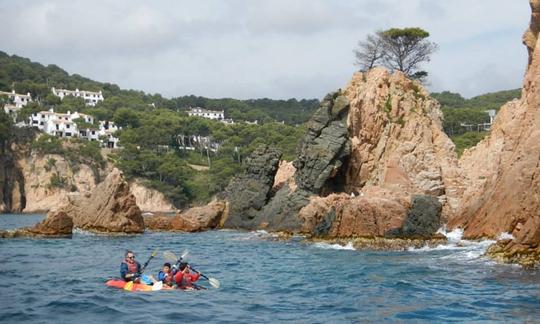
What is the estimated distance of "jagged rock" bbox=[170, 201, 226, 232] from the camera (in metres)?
56.6

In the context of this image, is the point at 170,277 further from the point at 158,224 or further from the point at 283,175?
the point at 283,175

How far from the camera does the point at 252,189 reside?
192 feet

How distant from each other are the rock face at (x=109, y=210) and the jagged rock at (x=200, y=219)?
227 inches

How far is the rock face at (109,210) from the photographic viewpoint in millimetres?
49250

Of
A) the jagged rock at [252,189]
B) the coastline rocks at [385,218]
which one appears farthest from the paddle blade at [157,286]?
the jagged rock at [252,189]

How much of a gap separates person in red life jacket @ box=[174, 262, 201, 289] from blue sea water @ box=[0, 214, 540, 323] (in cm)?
94

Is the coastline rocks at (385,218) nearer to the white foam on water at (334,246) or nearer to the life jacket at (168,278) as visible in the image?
the white foam on water at (334,246)

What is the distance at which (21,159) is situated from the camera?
4624 inches

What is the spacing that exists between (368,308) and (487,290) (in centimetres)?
452

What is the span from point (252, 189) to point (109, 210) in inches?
546

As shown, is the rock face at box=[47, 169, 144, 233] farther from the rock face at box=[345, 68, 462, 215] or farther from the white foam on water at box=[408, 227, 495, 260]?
the white foam on water at box=[408, 227, 495, 260]

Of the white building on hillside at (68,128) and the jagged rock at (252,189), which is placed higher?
the white building on hillside at (68,128)

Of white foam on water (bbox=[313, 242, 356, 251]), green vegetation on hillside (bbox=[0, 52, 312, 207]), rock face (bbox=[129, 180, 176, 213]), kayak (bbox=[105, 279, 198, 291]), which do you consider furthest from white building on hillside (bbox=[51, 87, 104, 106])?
kayak (bbox=[105, 279, 198, 291])

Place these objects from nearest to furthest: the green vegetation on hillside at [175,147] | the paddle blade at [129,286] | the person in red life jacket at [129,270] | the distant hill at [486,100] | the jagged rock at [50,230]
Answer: the paddle blade at [129,286] < the person in red life jacket at [129,270] < the jagged rock at [50,230] < the green vegetation on hillside at [175,147] < the distant hill at [486,100]
